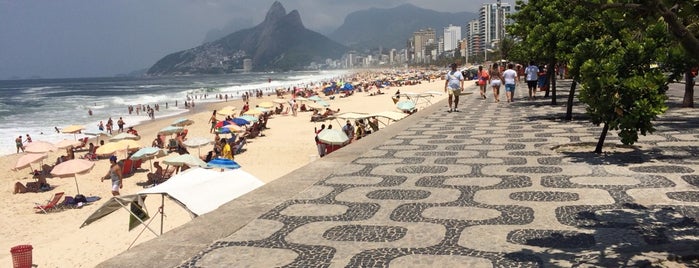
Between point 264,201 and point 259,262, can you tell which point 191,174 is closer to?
point 264,201

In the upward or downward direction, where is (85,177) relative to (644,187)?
downward

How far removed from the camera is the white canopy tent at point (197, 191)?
19.9 feet

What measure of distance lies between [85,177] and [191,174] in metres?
10.7

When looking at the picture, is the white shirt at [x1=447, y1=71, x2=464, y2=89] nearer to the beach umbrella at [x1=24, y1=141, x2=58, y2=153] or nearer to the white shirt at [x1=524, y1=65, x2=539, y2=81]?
the white shirt at [x1=524, y1=65, x2=539, y2=81]

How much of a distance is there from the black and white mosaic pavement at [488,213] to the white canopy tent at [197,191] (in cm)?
124

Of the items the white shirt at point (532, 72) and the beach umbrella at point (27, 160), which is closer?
the beach umbrella at point (27, 160)

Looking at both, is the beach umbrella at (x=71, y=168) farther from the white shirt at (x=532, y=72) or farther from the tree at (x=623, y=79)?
the white shirt at (x=532, y=72)

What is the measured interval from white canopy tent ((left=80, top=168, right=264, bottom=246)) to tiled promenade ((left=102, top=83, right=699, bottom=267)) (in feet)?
2.41

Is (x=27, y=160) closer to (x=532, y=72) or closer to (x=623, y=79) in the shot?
(x=623, y=79)

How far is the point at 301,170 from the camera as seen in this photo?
22.7 feet

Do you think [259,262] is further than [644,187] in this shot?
No

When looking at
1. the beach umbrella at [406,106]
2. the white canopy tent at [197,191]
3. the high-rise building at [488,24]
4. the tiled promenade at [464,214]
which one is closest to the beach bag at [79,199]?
the white canopy tent at [197,191]

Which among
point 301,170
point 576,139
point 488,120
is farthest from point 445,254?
point 488,120

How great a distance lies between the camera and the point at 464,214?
462 cm
